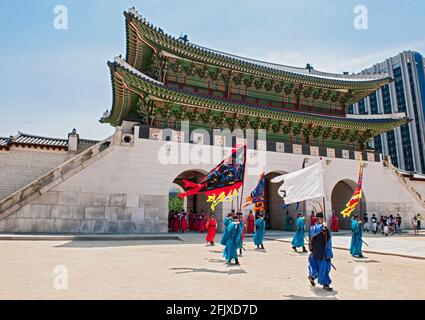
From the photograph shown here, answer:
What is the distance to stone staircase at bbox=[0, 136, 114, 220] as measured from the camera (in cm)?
1355

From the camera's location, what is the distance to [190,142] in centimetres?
1747

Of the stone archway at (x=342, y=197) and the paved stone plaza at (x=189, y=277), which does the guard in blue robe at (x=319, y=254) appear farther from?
the stone archway at (x=342, y=197)

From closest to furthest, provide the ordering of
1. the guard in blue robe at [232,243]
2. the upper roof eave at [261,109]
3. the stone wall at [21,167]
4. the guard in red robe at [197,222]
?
1. the guard in blue robe at [232,243]
2. the upper roof eave at [261,109]
3. the stone wall at [21,167]
4. the guard in red robe at [197,222]

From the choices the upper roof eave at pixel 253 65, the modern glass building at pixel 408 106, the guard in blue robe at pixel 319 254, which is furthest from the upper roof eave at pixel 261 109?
the modern glass building at pixel 408 106

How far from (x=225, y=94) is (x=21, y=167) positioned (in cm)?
1380

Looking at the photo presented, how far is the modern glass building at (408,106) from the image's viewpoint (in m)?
60.7

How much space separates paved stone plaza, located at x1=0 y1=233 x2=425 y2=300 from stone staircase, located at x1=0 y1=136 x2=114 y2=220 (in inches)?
211

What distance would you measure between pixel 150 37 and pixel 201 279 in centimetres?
1487

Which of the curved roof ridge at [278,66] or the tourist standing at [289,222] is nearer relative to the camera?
the curved roof ridge at [278,66]

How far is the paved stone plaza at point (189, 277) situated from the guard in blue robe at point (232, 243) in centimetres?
30

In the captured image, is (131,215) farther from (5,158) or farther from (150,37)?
(150,37)

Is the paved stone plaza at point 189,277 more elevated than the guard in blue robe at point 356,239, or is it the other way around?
the guard in blue robe at point 356,239

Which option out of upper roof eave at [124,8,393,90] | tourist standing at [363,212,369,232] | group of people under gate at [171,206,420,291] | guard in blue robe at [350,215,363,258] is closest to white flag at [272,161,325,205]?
group of people under gate at [171,206,420,291]

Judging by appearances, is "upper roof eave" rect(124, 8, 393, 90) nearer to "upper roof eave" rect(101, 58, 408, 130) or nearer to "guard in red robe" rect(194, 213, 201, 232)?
"upper roof eave" rect(101, 58, 408, 130)
